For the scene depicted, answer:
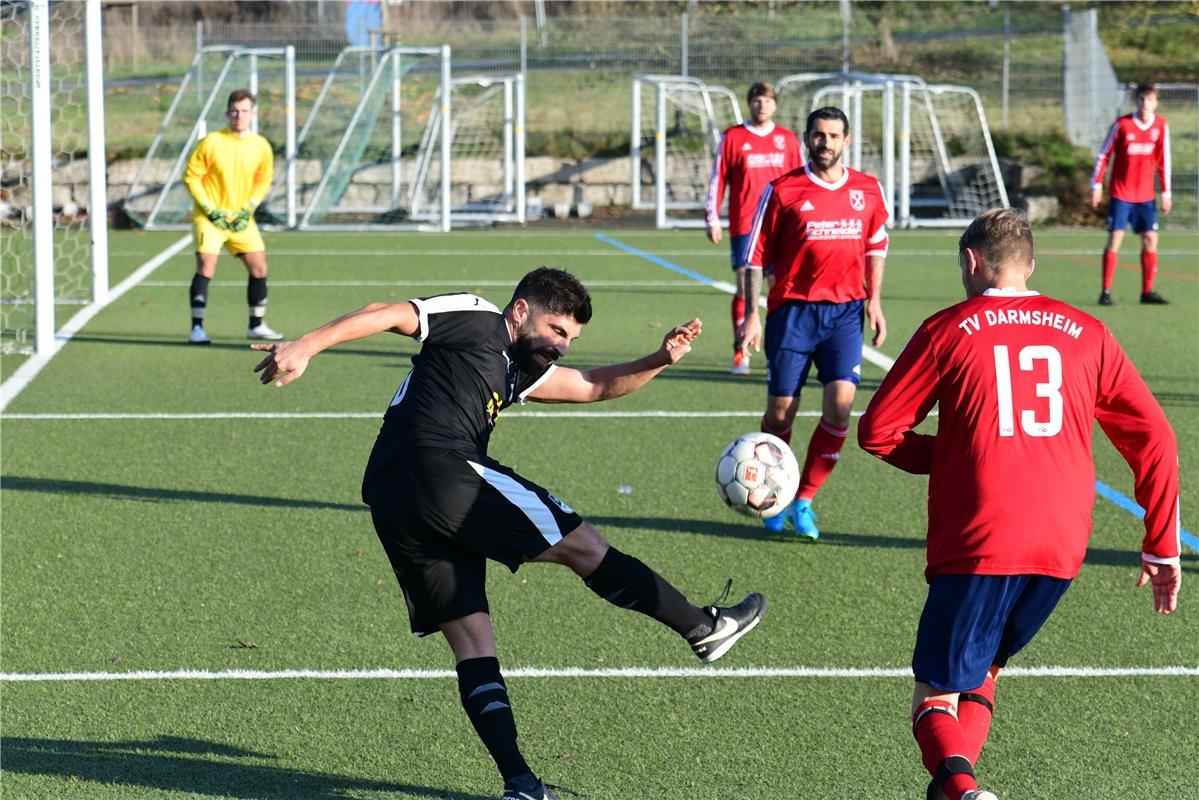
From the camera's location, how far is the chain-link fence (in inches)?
1161

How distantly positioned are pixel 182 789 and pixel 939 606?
2.22 metres

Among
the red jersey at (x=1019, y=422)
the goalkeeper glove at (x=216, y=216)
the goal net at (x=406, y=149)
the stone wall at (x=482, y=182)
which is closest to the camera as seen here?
the red jersey at (x=1019, y=422)

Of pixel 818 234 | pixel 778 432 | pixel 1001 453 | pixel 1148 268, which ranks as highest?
pixel 818 234

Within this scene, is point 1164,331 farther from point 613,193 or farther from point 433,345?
point 613,193

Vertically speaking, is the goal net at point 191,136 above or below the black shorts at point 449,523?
above

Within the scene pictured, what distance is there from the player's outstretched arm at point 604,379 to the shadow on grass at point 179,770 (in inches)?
48.6

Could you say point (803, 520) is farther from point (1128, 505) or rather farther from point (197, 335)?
point (197, 335)

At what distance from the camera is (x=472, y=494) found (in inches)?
167

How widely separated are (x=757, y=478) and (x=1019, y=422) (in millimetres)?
2940

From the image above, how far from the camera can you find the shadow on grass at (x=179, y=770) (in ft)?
14.4

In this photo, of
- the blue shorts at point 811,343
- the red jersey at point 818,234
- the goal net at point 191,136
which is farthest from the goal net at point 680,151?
the blue shorts at point 811,343

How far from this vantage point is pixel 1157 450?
380 centimetres

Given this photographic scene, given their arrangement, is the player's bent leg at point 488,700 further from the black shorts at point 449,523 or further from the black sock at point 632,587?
the black sock at point 632,587

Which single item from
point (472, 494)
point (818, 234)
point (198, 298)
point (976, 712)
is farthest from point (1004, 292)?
point (198, 298)
